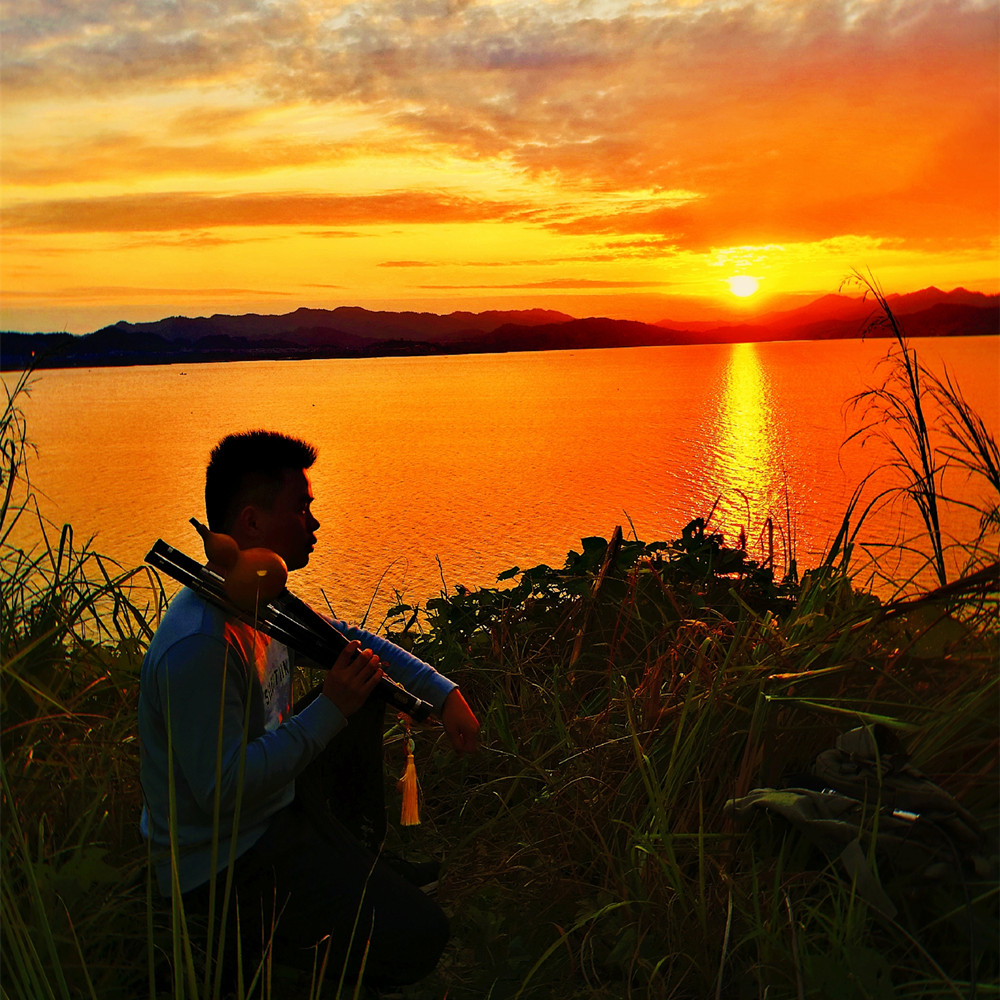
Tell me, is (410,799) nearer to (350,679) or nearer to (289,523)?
(350,679)

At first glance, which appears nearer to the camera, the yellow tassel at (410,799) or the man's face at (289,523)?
the man's face at (289,523)

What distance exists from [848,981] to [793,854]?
622 millimetres

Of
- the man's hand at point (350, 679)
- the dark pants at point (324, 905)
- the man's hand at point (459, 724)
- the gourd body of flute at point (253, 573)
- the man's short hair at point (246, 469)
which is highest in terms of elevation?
the man's short hair at point (246, 469)

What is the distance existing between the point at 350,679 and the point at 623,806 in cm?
131

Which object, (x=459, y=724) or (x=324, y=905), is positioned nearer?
(x=324, y=905)

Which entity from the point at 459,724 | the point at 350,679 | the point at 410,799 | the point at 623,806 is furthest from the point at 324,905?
the point at 623,806

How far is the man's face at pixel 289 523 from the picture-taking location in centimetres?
304

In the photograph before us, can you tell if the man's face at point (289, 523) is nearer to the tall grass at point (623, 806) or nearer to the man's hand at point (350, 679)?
the man's hand at point (350, 679)

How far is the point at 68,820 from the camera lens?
3.53 meters

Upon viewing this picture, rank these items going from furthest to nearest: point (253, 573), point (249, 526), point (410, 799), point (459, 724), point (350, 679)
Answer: point (459, 724), point (410, 799), point (249, 526), point (350, 679), point (253, 573)

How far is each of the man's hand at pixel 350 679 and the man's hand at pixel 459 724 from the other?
71 centimetres

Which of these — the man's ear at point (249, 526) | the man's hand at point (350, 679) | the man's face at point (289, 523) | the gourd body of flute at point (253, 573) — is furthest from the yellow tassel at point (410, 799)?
the gourd body of flute at point (253, 573)

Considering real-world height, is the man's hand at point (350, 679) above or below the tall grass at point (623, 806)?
above

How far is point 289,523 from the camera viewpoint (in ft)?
10.1
